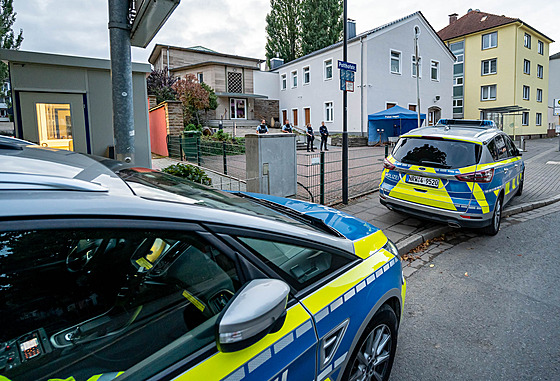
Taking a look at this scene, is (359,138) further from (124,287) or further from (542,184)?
(124,287)

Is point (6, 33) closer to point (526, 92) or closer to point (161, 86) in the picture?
point (161, 86)

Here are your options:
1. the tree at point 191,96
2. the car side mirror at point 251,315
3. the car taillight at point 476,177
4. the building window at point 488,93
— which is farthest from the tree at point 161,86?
the building window at point 488,93

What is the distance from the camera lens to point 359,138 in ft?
81.7

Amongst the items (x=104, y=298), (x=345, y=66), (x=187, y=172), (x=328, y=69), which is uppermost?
(x=328, y=69)

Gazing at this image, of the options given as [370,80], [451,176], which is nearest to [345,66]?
[451,176]

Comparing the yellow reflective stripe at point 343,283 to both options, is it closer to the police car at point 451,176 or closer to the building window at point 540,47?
the police car at point 451,176

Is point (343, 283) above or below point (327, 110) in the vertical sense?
below

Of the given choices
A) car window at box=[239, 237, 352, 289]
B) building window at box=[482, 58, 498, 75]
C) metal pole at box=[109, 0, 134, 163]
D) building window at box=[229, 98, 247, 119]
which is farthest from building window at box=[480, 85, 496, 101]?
car window at box=[239, 237, 352, 289]

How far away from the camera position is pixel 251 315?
1.28 m

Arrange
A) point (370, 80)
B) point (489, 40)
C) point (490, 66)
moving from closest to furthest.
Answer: point (370, 80), point (489, 40), point (490, 66)

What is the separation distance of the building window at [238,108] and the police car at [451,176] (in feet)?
96.1

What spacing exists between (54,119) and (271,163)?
5.01 m

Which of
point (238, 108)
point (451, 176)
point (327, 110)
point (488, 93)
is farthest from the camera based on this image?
point (488, 93)

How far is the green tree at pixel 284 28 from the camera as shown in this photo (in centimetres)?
4678
